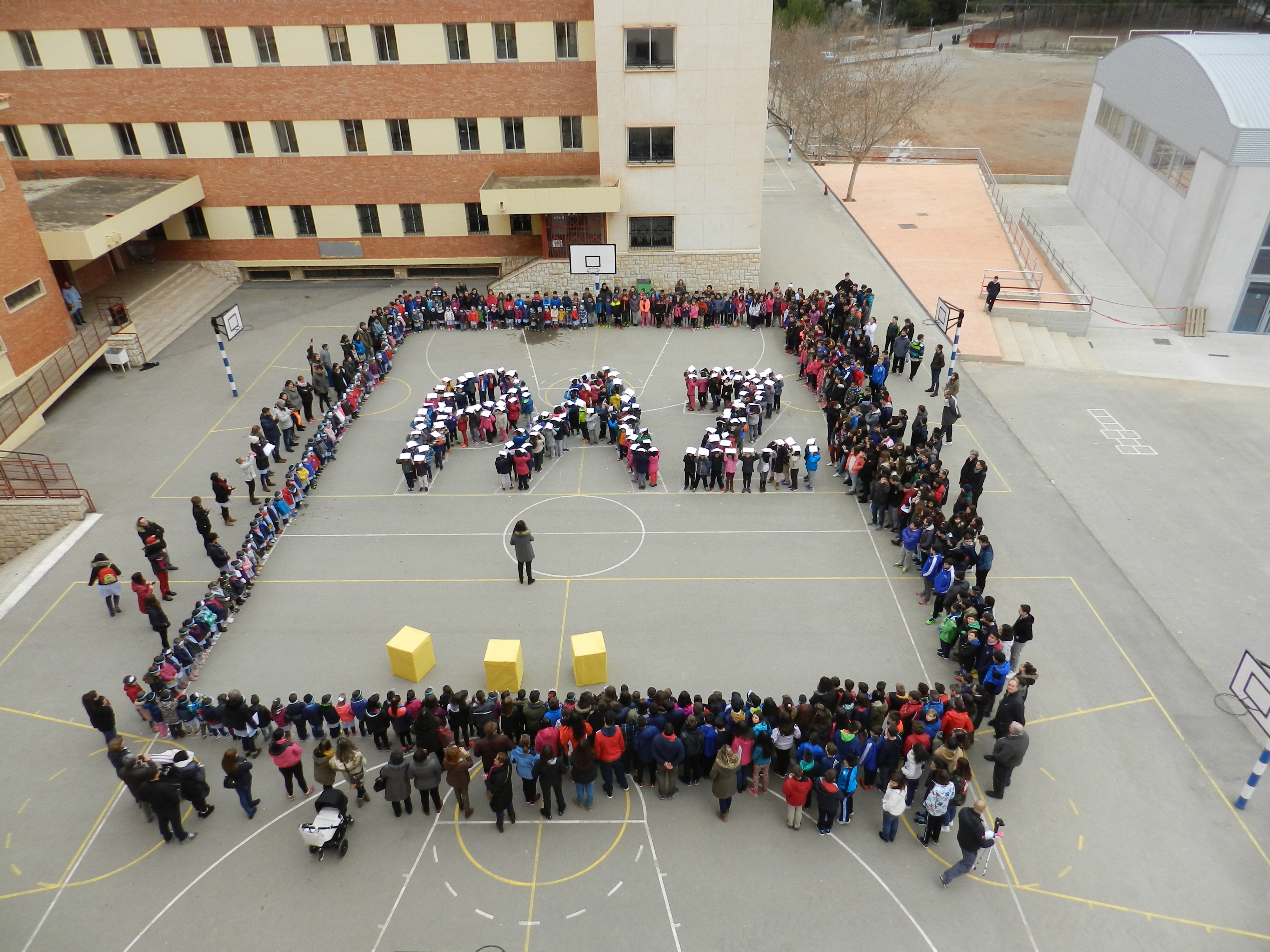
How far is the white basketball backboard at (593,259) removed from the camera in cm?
3322

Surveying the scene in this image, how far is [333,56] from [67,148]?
11933 mm

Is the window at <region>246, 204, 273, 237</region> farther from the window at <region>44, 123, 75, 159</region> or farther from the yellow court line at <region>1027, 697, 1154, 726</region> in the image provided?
the yellow court line at <region>1027, 697, 1154, 726</region>

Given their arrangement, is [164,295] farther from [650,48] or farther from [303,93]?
[650,48]

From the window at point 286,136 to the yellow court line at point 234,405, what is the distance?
25.2 ft

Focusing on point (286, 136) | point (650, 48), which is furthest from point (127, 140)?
point (650, 48)

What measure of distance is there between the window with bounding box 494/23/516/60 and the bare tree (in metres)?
22.2

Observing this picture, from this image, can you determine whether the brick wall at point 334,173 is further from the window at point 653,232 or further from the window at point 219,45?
the window at point 219,45

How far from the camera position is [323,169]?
34.2 metres

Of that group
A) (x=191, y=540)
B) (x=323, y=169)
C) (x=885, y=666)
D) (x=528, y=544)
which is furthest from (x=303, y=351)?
(x=885, y=666)

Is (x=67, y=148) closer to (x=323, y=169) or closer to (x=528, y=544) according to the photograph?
(x=323, y=169)

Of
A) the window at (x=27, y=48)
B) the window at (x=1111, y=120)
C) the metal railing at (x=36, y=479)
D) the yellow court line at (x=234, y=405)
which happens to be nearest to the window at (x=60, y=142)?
the window at (x=27, y=48)

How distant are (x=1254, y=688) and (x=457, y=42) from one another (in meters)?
32.6

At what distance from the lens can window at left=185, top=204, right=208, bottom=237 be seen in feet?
116

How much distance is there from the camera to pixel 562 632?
16.9 metres
